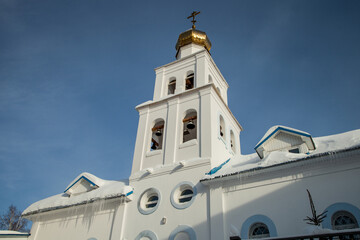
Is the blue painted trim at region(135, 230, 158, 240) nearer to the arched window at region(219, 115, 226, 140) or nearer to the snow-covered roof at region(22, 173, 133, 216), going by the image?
the snow-covered roof at region(22, 173, 133, 216)

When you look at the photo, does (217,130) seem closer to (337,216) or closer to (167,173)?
(167,173)

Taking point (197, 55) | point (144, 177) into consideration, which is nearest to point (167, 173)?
point (144, 177)

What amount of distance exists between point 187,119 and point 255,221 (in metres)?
7.29

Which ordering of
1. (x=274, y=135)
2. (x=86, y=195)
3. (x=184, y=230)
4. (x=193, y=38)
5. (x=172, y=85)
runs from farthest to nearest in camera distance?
(x=193, y=38) → (x=172, y=85) → (x=86, y=195) → (x=274, y=135) → (x=184, y=230)

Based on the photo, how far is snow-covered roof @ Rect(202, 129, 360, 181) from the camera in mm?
10992

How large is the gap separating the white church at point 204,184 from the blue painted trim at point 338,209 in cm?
3

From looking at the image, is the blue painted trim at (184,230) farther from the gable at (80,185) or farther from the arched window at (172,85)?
the arched window at (172,85)

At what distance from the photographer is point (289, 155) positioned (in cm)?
1167

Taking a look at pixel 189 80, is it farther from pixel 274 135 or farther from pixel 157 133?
pixel 274 135

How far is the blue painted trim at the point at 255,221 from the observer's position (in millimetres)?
10641

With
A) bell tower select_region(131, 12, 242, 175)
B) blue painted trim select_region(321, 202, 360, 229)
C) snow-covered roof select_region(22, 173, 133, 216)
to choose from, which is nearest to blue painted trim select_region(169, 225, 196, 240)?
bell tower select_region(131, 12, 242, 175)

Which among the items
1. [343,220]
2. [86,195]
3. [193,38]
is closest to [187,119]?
[86,195]

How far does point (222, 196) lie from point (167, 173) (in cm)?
341

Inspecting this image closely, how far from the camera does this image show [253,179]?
1205 cm
